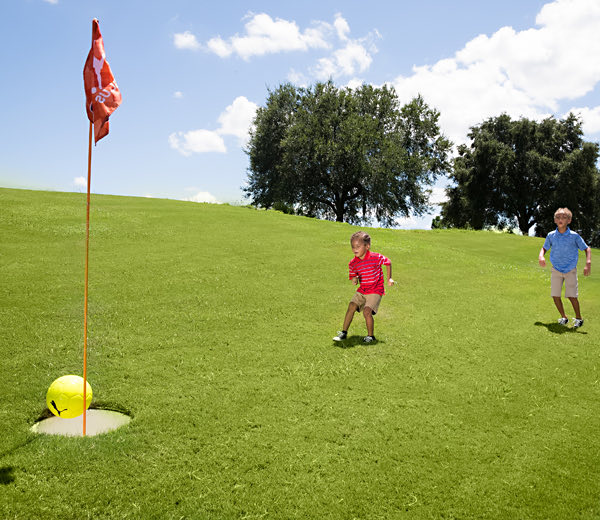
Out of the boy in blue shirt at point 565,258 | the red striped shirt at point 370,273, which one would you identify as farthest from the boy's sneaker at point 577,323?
the red striped shirt at point 370,273

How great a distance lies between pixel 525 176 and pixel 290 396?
44523 mm

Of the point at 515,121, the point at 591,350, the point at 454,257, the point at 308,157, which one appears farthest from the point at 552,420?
the point at 515,121

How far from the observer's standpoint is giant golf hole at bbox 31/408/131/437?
531 centimetres

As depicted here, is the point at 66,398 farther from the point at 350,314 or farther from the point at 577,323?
the point at 577,323

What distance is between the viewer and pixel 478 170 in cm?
4544

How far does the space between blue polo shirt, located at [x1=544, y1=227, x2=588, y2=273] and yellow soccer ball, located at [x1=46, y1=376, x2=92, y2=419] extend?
9317mm

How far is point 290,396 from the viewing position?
624cm

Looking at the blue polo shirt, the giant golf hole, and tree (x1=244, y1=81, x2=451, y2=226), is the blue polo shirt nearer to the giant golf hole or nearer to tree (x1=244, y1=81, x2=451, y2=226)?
the giant golf hole

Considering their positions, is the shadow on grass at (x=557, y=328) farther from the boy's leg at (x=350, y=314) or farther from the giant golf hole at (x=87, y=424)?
the giant golf hole at (x=87, y=424)

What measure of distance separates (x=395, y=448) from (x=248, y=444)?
5.31 feet

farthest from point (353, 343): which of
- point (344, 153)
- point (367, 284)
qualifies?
point (344, 153)

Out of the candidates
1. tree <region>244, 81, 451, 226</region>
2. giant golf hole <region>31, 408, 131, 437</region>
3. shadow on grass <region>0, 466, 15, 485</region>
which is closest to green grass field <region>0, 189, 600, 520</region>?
shadow on grass <region>0, 466, 15, 485</region>

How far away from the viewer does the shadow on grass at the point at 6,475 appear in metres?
4.45

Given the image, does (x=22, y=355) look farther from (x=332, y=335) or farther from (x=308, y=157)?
(x=308, y=157)
